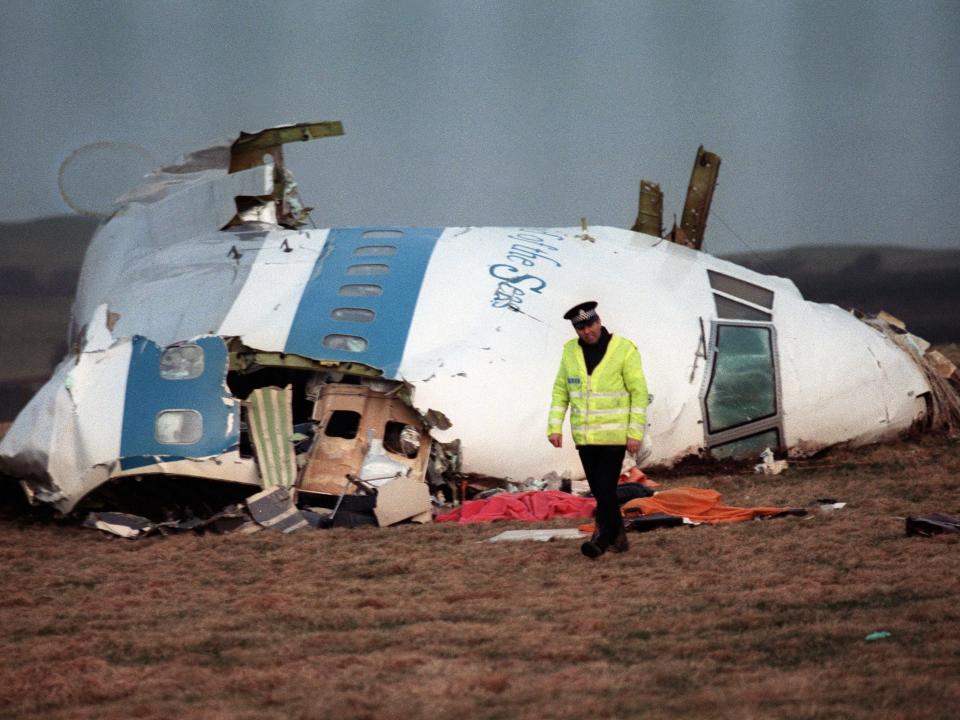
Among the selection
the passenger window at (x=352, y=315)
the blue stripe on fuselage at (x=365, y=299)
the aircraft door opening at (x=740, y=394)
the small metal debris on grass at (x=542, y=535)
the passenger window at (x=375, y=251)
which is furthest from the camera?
the passenger window at (x=375, y=251)

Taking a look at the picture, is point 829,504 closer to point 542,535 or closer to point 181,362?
point 542,535

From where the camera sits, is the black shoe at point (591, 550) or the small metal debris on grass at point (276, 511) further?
the small metal debris on grass at point (276, 511)

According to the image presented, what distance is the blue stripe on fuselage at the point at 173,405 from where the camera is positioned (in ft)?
44.0

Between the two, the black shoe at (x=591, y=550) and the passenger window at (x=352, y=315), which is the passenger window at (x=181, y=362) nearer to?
the passenger window at (x=352, y=315)

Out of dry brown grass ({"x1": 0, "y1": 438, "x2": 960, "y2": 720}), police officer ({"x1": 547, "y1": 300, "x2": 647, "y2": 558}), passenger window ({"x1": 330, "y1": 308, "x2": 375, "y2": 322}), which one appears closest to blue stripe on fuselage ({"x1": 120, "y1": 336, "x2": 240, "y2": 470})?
dry brown grass ({"x1": 0, "y1": 438, "x2": 960, "y2": 720})

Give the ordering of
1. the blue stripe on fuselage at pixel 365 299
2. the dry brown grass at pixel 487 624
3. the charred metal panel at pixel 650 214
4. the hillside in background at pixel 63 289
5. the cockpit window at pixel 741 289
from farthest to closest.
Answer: the hillside in background at pixel 63 289 → the charred metal panel at pixel 650 214 → the cockpit window at pixel 741 289 → the blue stripe on fuselage at pixel 365 299 → the dry brown grass at pixel 487 624

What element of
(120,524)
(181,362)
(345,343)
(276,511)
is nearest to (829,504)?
(345,343)

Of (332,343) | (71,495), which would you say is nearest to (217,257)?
(332,343)

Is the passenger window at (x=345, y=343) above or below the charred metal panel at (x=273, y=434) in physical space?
above

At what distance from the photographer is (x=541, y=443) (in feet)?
47.4

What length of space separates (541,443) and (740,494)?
203 centimetres

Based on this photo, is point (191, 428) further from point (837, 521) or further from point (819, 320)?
point (819, 320)

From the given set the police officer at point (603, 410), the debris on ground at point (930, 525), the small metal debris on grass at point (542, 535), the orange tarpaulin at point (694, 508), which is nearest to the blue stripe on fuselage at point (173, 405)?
the small metal debris on grass at point (542, 535)

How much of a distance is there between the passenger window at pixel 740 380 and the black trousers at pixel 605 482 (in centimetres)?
486
